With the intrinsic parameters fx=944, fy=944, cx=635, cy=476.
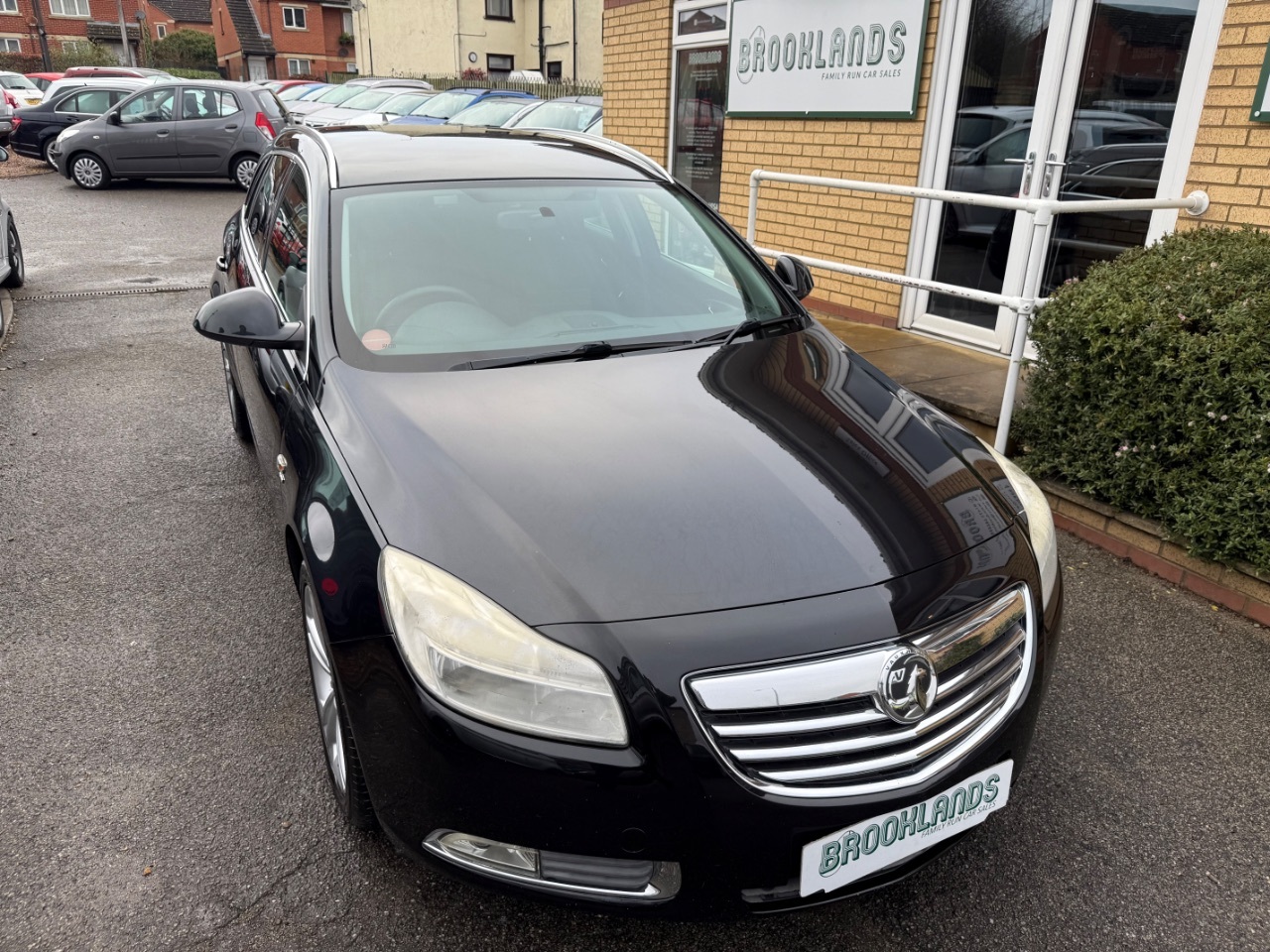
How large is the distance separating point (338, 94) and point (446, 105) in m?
6.00

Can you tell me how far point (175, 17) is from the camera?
6431 cm

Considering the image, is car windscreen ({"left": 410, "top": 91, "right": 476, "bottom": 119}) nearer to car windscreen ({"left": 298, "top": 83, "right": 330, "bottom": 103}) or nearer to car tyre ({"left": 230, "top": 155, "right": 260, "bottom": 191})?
car tyre ({"left": 230, "top": 155, "right": 260, "bottom": 191})

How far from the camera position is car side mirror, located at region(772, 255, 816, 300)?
3.52m

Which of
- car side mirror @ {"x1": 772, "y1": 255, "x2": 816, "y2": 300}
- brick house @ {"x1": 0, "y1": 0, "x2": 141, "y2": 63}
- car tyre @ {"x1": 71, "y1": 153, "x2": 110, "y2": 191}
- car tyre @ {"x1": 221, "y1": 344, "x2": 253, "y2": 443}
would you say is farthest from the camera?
brick house @ {"x1": 0, "y1": 0, "x2": 141, "y2": 63}

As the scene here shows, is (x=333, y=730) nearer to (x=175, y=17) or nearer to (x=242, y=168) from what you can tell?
(x=242, y=168)

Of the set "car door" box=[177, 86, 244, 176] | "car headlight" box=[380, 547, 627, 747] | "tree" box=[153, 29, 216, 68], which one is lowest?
"car headlight" box=[380, 547, 627, 747]

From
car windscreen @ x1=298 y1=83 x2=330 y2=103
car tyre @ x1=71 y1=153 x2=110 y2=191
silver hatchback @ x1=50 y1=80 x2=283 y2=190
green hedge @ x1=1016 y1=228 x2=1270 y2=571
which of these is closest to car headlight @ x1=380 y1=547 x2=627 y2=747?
green hedge @ x1=1016 y1=228 x2=1270 y2=571

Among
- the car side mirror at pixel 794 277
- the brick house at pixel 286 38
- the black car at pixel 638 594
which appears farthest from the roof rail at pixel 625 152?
the brick house at pixel 286 38

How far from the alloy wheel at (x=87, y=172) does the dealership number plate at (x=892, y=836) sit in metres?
17.2

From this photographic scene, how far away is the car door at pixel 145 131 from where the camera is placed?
15.0m

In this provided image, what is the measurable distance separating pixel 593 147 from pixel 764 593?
2.51 metres

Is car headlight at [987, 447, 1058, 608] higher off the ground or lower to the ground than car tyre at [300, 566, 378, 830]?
higher

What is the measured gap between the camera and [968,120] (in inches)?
→ 230

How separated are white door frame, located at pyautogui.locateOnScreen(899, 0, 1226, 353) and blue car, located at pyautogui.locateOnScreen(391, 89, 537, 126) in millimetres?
12226
